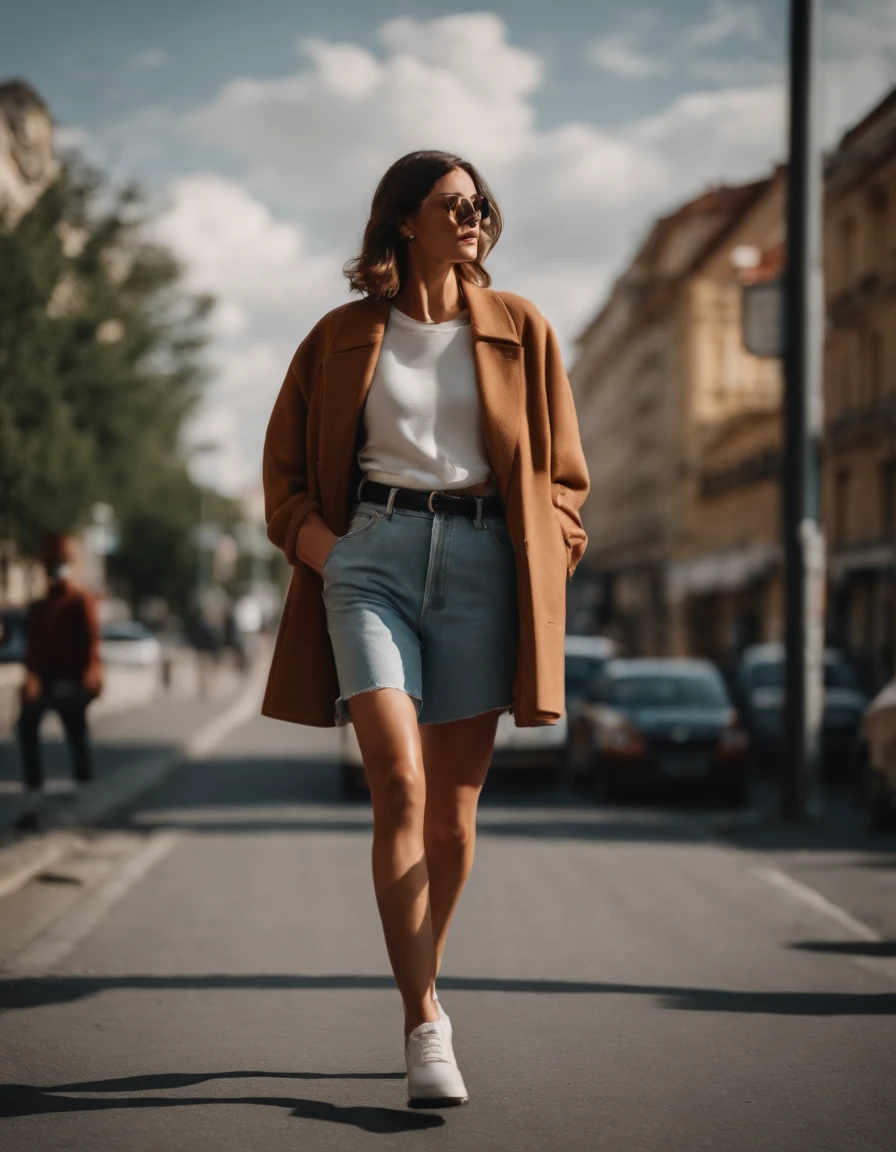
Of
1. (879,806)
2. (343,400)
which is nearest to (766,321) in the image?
(879,806)

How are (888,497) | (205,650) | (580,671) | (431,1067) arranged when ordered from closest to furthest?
1. (431,1067)
2. (580,671)
3. (205,650)
4. (888,497)

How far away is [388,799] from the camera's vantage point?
4391mm

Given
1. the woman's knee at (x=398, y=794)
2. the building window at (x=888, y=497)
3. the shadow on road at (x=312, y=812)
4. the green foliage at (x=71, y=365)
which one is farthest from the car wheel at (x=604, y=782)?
the building window at (x=888, y=497)

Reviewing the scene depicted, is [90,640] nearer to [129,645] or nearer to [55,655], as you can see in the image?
[55,655]

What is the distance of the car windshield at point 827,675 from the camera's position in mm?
23891

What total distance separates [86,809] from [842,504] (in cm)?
3514

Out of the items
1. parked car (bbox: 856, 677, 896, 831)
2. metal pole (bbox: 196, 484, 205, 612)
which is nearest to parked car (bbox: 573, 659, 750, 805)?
parked car (bbox: 856, 677, 896, 831)

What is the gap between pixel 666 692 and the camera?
19.2 metres

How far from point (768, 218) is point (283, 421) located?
57.2 m

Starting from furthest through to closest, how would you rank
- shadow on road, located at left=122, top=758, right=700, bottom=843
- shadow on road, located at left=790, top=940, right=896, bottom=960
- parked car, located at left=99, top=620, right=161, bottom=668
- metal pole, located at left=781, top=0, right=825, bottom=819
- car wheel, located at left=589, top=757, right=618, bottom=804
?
parked car, located at left=99, top=620, right=161, bottom=668 < car wheel, located at left=589, top=757, right=618, bottom=804 < metal pole, located at left=781, top=0, right=825, bottom=819 < shadow on road, located at left=122, top=758, right=700, bottom=843 < shadow on road, located at left=790, top=940, right=896, bottom=960

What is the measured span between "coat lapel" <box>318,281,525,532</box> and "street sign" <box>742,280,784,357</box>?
33.3ft

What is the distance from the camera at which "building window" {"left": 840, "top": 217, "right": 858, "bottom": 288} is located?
44938mm

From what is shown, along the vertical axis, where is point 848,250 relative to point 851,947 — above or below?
above

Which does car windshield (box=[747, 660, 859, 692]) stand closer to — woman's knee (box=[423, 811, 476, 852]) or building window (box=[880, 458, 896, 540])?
building window (box=[880, 458, 896, 540])
